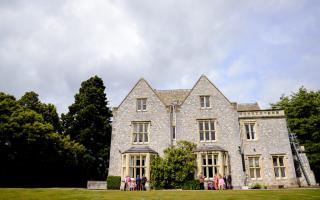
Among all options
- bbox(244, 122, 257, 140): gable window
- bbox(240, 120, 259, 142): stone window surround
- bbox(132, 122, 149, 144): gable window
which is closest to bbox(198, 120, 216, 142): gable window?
bbox(240, 120, 259, 142): stone window surround

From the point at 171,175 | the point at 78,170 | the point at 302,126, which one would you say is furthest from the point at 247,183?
the point at 78,170

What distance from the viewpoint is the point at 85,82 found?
4728 centimetres

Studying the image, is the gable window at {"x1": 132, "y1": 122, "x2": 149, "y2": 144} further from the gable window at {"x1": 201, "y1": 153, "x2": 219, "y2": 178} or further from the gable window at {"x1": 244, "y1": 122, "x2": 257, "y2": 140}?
the gable window at {"x1": 244, "y1": 122, "x2": 257, "y2": 140}

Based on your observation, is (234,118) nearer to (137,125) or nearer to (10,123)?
(137,125)

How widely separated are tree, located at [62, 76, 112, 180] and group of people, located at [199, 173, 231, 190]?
782 inches

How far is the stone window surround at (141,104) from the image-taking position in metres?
32.3

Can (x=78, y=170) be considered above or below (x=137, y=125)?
below

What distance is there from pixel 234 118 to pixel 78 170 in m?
24.1

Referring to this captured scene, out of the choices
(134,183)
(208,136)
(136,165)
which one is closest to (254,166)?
(208,136)

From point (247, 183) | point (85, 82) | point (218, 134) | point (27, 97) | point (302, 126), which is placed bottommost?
point (247, 183)

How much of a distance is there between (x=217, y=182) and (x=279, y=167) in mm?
7170

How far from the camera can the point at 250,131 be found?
1195 inches

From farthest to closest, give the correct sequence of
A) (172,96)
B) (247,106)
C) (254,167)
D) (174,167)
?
1. (247,106)
2. (172,96)
3. (254,167)
4. (174,167)

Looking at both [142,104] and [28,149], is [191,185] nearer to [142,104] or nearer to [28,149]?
[142,104]
